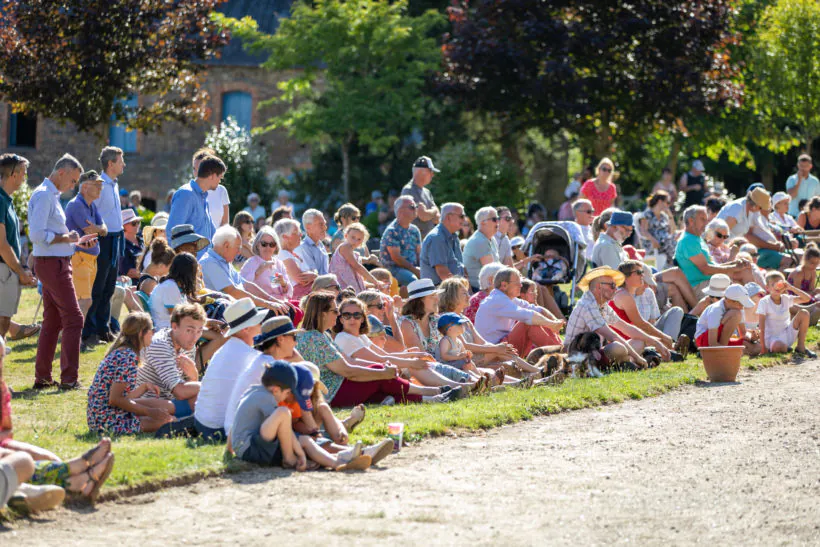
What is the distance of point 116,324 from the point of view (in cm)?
1500

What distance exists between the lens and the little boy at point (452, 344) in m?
11.3

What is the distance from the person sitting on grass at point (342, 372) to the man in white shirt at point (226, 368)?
1157 millimetres

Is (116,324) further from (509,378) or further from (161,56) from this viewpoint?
(161,56)

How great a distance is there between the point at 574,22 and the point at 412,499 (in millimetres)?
22096

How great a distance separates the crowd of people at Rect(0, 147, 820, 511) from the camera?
8.02 meters

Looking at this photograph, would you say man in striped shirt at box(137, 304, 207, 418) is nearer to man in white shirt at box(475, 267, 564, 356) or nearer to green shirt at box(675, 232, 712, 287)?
man in white shirt at box(475, 267, 564, 356)

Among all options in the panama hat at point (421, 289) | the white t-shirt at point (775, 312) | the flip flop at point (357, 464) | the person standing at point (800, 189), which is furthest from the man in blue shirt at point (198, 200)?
the person standing at point (800, 189)

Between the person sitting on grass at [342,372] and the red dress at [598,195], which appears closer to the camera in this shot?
the person sitting on grass at [342,372]

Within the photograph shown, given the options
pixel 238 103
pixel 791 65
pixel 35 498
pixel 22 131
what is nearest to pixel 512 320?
pixel 35 498

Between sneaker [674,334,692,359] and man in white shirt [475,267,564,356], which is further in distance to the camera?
sneaker [674,334,692,359]

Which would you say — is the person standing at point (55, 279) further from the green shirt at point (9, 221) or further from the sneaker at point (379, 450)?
the sneaker at point (379, 450)

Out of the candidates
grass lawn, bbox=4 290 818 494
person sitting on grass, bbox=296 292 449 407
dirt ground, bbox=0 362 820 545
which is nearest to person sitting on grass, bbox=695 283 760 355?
grass lawn, bbox=4 290 818 494

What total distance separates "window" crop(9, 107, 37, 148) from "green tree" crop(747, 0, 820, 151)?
20.6 m

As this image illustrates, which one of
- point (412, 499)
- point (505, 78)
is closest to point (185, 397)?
point (412, 499)
